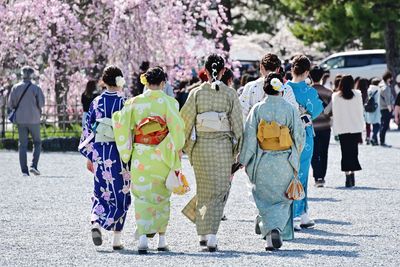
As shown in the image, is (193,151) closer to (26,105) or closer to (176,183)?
(176,183)

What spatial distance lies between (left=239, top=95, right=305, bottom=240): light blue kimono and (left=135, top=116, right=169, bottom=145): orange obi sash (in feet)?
2.56

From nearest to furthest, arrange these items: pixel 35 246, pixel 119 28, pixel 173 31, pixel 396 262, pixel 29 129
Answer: pixel 396 262 → pixel 35 246 → pixel 29 129 → pixel 119 28 → pixel 173 31

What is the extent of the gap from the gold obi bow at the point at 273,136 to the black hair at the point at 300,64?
6.03 ft

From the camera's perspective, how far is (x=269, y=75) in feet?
34.0

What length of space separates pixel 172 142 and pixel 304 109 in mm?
2653

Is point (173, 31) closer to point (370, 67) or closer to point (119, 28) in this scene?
point (119, 28)

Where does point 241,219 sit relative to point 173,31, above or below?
below

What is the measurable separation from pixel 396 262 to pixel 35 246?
10.2 feet

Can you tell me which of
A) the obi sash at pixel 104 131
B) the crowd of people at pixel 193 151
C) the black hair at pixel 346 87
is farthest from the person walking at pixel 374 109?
the obi sash at pixel 104 131

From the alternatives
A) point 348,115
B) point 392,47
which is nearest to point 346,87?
point 348,115

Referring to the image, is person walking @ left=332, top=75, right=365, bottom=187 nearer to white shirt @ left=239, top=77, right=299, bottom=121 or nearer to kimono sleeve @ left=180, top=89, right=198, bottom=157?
white shirt @ left=239, top=77, right=299, bottom=121

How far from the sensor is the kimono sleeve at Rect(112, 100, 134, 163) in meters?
9.98

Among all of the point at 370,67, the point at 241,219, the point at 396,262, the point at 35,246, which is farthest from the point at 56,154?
the point at 370,67

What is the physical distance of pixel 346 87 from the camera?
1678 centimetres
